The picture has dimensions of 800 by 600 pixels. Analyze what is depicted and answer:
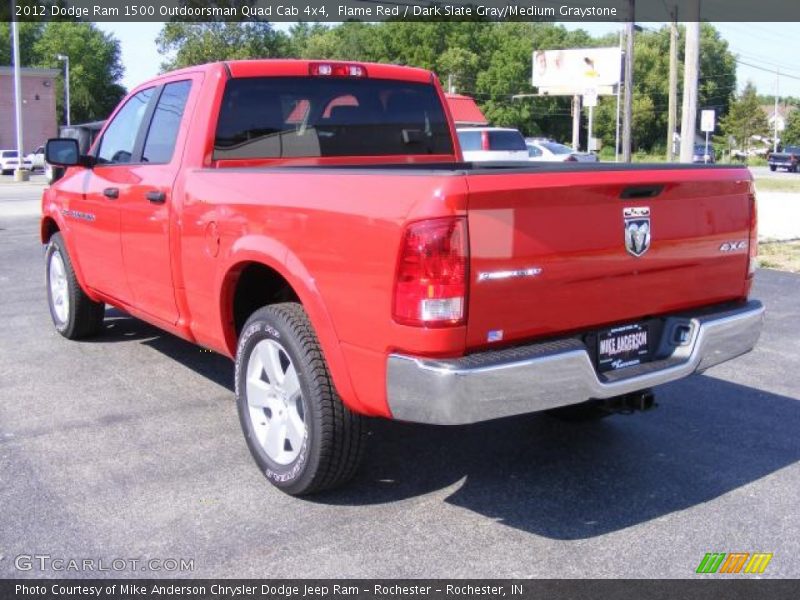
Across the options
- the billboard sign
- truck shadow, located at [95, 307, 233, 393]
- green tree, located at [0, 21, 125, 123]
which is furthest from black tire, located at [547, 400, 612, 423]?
green tree, located at [0, 21, 125, 123]

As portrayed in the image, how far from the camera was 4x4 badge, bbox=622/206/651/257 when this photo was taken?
3652mm

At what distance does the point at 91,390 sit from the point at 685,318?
3.70 metres

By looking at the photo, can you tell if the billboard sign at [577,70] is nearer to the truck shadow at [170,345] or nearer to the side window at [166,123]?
the truck shadow at [170,345]

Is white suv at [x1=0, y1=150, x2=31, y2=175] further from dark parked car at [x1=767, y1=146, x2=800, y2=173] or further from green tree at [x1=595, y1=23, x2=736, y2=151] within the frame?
green tree at [x1=595, y1=23, x2=736, y2=151]

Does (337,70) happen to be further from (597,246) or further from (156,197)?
(597,246)

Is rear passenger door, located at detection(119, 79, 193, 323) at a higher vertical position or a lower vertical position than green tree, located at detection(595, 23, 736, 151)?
lower

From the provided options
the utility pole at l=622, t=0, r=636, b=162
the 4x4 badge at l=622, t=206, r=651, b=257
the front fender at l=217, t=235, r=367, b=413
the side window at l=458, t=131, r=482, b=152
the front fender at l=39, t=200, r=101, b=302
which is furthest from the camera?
the utility pole at l=622, t=0, r=636, b=162

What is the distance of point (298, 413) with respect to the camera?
3.93 meters

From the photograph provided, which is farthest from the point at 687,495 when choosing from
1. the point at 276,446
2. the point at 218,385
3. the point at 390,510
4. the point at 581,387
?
the point at 218,385

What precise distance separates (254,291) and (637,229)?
6.31ft

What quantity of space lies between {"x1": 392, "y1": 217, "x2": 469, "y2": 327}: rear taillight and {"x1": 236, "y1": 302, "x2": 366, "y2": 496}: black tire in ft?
2.22

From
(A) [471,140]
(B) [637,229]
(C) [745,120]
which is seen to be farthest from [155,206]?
(C) [745,120]

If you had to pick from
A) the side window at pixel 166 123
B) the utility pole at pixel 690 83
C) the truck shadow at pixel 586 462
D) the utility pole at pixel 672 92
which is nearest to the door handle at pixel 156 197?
the side window at pixel 166 123

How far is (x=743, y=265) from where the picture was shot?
4.30m
